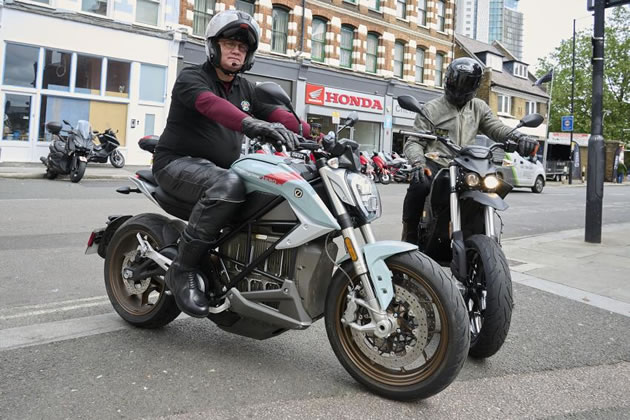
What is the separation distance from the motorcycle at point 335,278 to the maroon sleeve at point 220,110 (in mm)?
169

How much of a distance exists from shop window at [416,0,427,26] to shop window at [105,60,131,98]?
1821cm

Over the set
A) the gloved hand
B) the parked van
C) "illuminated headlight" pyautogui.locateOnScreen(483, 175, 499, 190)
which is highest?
the parked van

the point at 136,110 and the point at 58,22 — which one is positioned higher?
the point at 58,22

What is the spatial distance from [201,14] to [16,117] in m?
8.84

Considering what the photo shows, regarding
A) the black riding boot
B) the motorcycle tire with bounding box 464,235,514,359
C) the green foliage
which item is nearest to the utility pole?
the motorcycle tire with bounding box 464,235,514,359

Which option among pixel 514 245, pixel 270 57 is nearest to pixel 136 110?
pixel 270 57

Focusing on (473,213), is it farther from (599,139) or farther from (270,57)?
(270,57)

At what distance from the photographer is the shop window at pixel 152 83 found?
2098 centimetres

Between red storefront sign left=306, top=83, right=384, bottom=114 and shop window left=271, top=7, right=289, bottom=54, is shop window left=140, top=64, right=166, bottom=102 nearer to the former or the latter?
shop window left=271, top=7, right=289, bottom=54

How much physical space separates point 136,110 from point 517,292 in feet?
62.8

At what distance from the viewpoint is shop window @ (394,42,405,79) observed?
30031mm

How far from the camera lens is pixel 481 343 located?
9.74 feet

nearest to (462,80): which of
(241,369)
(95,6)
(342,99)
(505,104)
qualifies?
(241,369)

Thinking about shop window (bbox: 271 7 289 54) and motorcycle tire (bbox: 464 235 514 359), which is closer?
motorcycle tire (bbox: 464 235 514 359)
